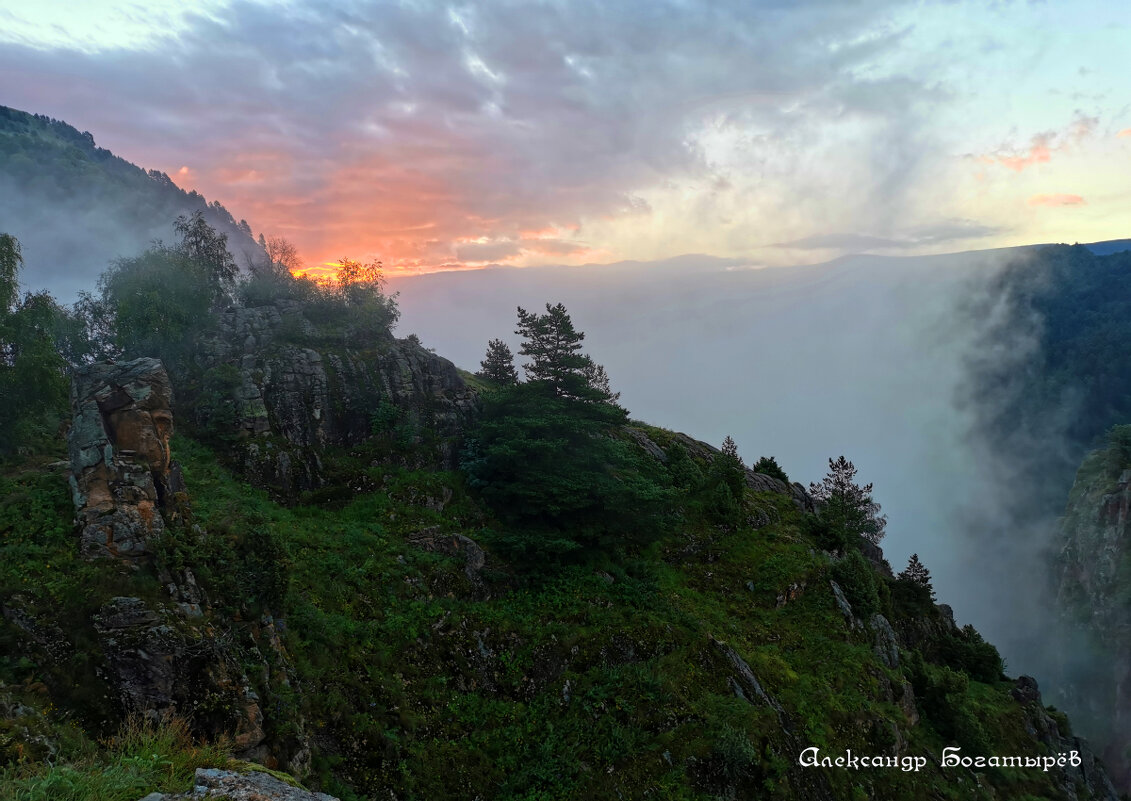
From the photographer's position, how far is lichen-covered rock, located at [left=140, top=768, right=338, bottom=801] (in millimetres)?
6703

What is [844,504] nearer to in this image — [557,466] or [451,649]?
[557,466]

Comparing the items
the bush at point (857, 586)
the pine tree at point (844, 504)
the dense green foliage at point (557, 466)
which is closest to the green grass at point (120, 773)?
the dense green foliage at point (557, 466)

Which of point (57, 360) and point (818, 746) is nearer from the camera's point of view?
point (818, 746)

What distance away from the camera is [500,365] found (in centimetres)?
4675

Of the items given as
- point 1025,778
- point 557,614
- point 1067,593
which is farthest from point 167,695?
point 1067,593

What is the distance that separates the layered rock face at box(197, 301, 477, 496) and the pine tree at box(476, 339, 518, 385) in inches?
417

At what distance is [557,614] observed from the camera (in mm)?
21562

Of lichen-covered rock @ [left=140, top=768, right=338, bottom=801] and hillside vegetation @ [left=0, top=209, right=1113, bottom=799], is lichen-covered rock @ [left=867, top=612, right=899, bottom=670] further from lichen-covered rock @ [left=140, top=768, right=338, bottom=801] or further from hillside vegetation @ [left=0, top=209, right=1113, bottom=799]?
lichen-covered rock @ [left=140, top=768, right=338, bottom=801]

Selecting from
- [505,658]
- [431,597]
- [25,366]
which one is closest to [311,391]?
[25,366]

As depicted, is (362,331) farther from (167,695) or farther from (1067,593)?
(1067,593)

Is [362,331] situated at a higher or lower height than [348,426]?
higher

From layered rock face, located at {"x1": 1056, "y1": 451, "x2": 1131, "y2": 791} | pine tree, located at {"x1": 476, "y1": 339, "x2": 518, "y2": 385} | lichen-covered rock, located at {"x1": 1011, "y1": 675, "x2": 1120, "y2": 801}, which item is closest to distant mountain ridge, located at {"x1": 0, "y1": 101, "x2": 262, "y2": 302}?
pine tree, located at {"x1": 476, "y1": 339, "x2": 518, "y2": 385}

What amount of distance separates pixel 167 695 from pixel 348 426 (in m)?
20.6

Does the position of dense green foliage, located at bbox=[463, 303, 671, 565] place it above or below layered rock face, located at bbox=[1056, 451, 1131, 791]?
above
